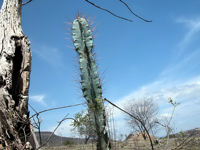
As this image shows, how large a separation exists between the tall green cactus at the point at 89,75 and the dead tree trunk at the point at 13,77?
2017 millimetres

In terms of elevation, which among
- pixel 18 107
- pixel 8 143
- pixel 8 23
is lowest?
pixel 8 143

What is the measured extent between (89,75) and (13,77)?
2.48 meters

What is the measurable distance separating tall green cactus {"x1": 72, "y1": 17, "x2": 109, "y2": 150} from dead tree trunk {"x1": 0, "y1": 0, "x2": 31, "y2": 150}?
6.62 feet

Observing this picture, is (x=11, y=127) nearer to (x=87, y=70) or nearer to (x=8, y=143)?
(x=8, y=143)

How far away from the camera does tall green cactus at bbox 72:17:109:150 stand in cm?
349

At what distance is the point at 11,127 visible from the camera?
125 cm

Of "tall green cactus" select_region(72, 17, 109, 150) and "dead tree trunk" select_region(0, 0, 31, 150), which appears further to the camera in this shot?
"tall green cactus" select_region(72, 17, 109, 150)

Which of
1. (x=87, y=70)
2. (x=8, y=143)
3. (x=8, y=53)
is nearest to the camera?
(x=8, y=143)

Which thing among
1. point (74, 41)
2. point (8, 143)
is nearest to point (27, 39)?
point (8, 143)

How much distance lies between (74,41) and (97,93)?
138 cm

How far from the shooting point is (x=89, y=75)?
3.90m

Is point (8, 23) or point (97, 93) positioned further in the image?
point (97, 93)

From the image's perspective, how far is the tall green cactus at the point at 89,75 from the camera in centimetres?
349

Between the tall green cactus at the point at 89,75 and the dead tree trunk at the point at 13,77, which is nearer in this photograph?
the dead tree trunk at the point at 13,77
